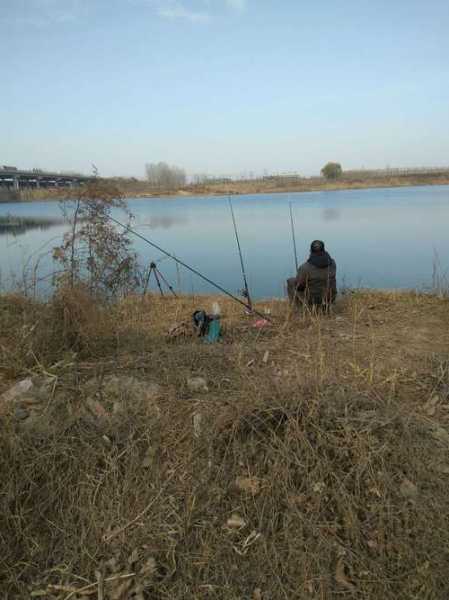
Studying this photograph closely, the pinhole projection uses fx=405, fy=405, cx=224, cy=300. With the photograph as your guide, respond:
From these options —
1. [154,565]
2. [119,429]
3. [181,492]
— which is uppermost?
[119,429]

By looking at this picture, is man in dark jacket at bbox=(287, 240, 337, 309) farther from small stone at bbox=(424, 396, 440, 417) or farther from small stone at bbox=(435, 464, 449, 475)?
small stone at bbox=(435, 464, 449, 475)

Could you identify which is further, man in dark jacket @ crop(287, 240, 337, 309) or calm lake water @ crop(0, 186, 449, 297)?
calm lake water @ crop(0, 186, 449, 297)

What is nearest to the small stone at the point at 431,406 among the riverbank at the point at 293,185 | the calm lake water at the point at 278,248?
the calm lake water at the point at 278,248

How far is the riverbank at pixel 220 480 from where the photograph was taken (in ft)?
6.01

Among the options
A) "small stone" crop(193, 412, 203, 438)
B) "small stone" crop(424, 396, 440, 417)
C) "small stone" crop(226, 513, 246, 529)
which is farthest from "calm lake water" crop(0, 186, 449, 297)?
"small stone" crop(424, 396, 440, 417)

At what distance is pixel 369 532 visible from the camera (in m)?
1.90

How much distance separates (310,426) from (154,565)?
1.05 metres

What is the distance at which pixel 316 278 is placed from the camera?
5.44 m

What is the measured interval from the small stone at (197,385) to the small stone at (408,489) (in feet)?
4.38

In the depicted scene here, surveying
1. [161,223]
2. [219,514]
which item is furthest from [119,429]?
[161,223]

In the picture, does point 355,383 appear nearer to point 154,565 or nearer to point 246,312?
point 154,565

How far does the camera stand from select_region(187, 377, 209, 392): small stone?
2852mm

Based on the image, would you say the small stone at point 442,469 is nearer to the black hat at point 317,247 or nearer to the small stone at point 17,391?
the small stone at point 17,391

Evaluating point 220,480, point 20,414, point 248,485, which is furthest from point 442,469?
point 20,414
